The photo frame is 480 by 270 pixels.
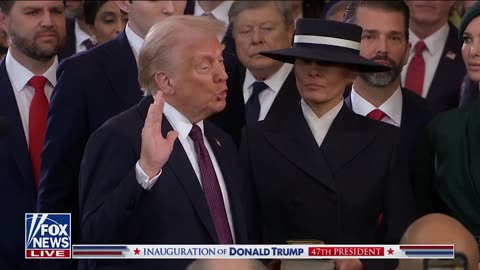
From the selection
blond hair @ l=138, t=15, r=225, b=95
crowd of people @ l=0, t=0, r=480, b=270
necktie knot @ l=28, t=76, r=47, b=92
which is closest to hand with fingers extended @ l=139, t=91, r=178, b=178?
crowd of people @ l=0, t=0, r=480, b=270

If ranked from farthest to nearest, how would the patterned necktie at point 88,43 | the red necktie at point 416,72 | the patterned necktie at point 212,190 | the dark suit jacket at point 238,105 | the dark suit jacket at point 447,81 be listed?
the patterned necktie at point 88,43
the red necktie at point 416,72
the dark suit jacket at point 447,81
the dark suit jacket at point 238,105
the patterned necktie at point 212,190

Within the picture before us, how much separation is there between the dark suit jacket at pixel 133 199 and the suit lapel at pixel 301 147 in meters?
0.55

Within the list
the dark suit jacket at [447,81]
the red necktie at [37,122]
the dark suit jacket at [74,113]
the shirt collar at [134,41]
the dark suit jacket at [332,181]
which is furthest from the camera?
the dark suit jacket at [447,81]

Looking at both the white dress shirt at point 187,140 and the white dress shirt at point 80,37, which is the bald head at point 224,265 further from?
the white dress shirt at point 80,37

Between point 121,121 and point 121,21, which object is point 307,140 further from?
point 121,21

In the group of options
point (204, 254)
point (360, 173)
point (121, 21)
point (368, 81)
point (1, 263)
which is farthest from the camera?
point (121, 21)

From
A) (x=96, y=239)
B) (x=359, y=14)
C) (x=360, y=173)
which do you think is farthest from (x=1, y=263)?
(x=359, y=14)

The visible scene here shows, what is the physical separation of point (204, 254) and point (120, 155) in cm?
47

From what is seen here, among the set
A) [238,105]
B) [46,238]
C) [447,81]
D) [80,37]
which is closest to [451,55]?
[447,81]

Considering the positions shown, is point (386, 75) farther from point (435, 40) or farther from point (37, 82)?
point (37, 82)

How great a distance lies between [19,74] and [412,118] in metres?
1.69

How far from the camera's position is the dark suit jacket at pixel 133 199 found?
4.49m

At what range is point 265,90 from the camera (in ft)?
21.6

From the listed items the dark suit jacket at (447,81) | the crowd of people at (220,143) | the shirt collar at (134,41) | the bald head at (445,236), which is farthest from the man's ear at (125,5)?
the bald head at (445,236)
